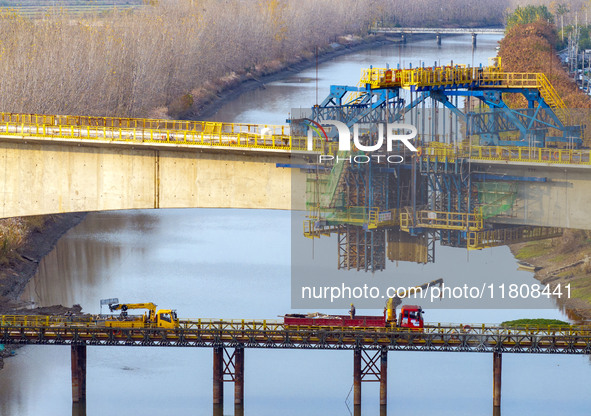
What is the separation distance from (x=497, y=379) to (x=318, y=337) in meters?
6.96

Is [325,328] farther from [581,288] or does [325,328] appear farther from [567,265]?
[567,265]

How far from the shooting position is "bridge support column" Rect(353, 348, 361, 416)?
5258 centimetres

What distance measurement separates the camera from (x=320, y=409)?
5284 cm

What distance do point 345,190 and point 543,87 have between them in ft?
48.0

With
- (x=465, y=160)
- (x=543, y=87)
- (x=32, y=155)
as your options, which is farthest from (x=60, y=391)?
(x=543, y=87)

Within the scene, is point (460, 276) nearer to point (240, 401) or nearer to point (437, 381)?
point (437, 381)

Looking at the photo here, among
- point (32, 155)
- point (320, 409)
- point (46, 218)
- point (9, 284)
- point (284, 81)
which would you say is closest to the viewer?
point (320, 409)

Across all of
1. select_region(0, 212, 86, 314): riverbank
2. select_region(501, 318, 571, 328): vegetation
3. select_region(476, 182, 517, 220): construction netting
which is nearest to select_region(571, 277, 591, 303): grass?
select_region(501, 318, 571, 328): vegetation

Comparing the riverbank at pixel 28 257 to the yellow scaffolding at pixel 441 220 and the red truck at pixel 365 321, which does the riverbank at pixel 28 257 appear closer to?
the red truck at pixel 365 321

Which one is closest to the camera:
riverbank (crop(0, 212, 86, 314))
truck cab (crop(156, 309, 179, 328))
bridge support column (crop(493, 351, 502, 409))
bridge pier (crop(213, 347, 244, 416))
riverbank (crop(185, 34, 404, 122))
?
bridge support column (crop(493, 351, 502, 409))

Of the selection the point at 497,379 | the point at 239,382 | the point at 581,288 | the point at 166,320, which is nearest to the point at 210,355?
the point at 166,320

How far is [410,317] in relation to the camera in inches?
2088

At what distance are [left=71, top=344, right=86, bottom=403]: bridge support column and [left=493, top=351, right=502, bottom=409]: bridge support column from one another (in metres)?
15.6

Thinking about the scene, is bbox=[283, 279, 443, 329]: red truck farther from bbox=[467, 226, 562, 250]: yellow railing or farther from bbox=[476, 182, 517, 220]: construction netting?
bbox=[467, 226, 562, 250]: yellow railing
